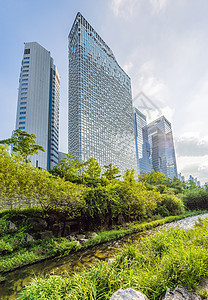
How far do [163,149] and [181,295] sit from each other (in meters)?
84.4

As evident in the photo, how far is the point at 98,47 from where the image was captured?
48.2 m

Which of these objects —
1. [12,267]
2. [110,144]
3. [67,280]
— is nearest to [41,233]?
[12,267]

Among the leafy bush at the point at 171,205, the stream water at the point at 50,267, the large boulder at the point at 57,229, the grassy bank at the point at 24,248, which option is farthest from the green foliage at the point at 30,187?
the leafy bush at the point at 171,205

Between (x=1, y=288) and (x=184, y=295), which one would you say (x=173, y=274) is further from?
(x=1, y=288)

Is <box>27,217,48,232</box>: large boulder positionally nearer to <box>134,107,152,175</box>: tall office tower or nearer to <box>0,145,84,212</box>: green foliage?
<box>0,145,84,212</box>: green foliage

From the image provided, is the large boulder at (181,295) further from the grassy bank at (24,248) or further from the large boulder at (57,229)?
the large boulder at (57,229)

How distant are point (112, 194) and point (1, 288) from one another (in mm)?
6152

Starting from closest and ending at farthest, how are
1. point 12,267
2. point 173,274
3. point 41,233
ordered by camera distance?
point 173,274, point 12,267, point 41,233

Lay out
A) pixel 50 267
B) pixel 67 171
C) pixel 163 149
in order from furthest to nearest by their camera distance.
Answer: pixel 163 149 < pixel 67 171 < pixel 50 267

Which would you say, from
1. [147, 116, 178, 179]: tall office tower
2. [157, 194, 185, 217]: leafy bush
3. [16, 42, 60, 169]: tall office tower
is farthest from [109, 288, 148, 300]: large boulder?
[147, 116, 178, 179]: tall office tower

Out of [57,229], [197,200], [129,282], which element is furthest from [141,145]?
[129,282]

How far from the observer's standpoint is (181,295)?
1.96 metres

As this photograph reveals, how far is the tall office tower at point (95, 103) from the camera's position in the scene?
3962cm

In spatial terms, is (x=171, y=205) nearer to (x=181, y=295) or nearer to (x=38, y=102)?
(x=181, y=295)
